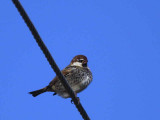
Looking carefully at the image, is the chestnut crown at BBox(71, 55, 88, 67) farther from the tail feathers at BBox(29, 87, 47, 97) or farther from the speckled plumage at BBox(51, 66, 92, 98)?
the tail feathers at BBox(29, 87, 47, 97)

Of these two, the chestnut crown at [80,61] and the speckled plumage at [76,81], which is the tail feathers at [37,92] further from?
the chestnut crown at [80,61]

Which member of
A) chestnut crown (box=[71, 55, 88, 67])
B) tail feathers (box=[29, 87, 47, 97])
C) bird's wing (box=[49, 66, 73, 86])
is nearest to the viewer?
bird's wing (box=[49, 66, 73, 86])

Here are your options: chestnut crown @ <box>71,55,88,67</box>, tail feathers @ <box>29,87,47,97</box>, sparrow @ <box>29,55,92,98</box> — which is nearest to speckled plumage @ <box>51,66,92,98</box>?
sparrow @ <box>29,55,92,98</box>

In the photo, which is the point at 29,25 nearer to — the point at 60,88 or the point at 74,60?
the point at 60,88

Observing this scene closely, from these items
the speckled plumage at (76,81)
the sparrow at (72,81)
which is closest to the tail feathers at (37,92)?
the sparrow at (72,81)

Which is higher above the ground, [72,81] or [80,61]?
[80,61]

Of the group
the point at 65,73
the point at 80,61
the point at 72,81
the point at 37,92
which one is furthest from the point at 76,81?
the point at 80,61

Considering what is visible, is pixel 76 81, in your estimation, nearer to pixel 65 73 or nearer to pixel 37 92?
pixel 65 73

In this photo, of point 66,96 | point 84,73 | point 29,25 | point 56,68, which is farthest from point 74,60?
point 29,25

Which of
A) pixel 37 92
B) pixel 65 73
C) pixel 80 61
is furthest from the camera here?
pixel 80 61

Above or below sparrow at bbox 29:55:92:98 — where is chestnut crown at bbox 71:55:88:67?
above

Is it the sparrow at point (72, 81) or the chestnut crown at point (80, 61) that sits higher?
the chestnut crown at point (80, 61)
